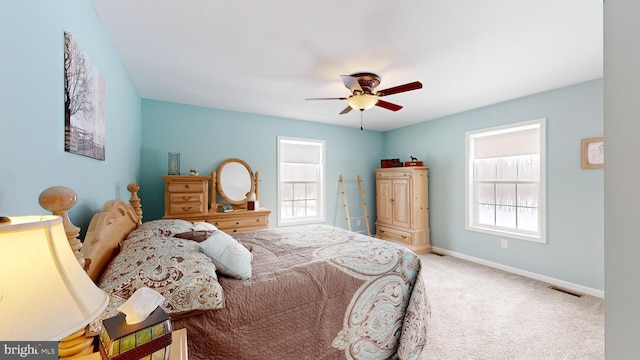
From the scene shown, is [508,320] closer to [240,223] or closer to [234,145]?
[240,223]

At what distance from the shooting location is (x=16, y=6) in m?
0.84

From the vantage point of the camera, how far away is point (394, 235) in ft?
16.3

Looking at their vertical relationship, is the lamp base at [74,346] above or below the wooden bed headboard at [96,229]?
below

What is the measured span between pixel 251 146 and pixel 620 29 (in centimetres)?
414

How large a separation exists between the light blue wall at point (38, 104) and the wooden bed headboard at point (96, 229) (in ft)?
0.42

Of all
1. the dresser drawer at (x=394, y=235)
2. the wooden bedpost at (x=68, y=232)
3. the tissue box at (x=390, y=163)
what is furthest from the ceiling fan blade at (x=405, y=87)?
the dresser drawer at (x=394, y=235)

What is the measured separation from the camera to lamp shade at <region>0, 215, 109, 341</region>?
1.56 ft

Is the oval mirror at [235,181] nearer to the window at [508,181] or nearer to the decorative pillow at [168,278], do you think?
the decorative pillow at [168,278]

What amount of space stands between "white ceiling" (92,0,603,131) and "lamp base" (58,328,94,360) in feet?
6.13

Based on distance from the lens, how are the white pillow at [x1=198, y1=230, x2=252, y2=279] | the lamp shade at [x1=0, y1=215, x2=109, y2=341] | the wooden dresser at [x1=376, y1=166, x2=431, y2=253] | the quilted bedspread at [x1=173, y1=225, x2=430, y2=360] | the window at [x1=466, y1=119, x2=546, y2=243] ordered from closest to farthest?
the lamp shade at [x1=0, y1=215, x2=109, y2=341] → the quilted bedspread at [x1=173, y1=225, x2=430, y2=360] → the white pillow at [x1=198, y1=230, x2=252, y2=279] → the window at [x1=466, y1=119, x2=546, y2=243] → the wooden dresser at [x1=376, y1=166, x2=431, y2=253]

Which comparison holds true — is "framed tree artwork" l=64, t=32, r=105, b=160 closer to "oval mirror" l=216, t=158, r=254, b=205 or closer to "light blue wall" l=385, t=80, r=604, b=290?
"oval mirror" l=216, t=158, r=254, b=205

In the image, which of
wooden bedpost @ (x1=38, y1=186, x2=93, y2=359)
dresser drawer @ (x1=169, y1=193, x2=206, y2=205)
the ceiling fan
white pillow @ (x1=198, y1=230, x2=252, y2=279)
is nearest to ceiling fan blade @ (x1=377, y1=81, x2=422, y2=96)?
the ceiling fan

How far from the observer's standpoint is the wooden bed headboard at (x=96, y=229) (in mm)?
728

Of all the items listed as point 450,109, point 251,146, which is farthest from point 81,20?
point 450,109
